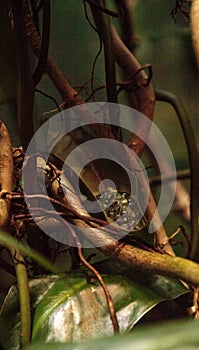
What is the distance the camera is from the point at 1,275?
2.93 ft

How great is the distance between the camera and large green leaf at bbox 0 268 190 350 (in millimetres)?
604

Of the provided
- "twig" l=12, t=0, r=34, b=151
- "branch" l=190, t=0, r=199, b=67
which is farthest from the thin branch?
"branch" l=190, t=0, r=199, b=67

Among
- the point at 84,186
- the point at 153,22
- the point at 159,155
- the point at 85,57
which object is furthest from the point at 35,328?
the point at 153,22

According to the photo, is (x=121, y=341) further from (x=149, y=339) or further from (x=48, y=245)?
(x=48, y=245)

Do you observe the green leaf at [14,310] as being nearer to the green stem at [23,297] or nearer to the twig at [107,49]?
the green stem at [23,297]

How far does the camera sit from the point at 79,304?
63 cm

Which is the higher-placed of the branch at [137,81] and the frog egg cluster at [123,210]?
the branch at [137,81]

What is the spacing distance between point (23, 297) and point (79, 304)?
2.4 inches

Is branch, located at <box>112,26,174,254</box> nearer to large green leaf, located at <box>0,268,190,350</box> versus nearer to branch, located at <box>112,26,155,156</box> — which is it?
branch, located at <box>112,26,155,156</box>

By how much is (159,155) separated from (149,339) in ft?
2.69

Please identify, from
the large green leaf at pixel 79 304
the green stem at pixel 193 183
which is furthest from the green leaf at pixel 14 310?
the green stem at pixel 193 183

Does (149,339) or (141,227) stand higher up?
(149,339)

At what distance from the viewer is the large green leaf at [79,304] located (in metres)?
0.60

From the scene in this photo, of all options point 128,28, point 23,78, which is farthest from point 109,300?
point 128,28
